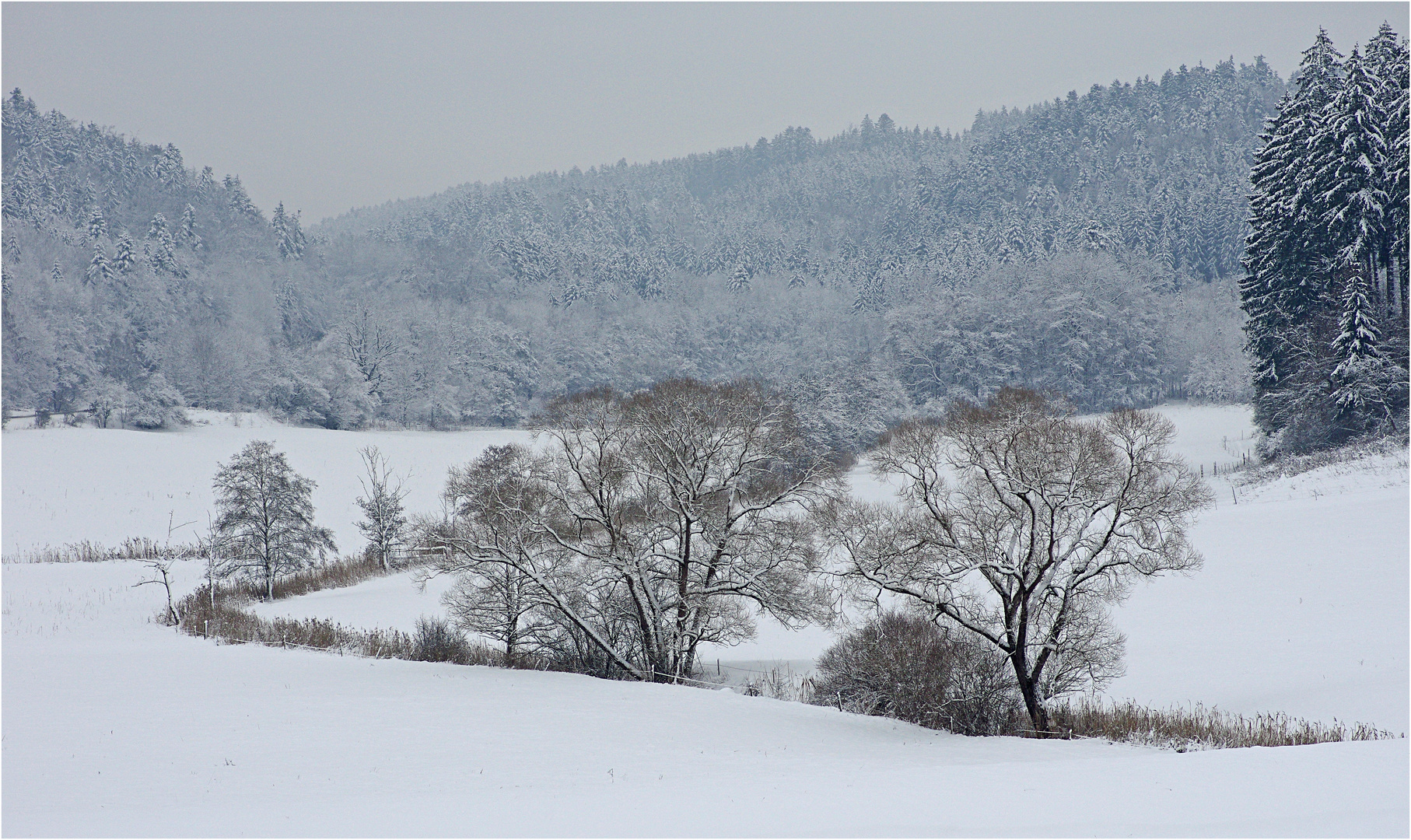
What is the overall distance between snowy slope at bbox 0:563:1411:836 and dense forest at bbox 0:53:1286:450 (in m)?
45.3

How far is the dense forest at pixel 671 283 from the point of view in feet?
274

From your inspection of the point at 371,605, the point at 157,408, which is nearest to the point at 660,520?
the point at 371,605

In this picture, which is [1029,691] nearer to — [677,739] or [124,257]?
[677,739]

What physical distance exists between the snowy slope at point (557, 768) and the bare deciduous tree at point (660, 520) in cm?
252

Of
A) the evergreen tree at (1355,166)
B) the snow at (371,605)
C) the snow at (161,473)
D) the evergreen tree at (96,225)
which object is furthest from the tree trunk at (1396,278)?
the evergreen tree at (96,225)

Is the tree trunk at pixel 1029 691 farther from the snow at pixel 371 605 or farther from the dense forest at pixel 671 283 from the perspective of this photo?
the dense forest at pixel 671 283

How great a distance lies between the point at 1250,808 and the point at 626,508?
14.1 metres

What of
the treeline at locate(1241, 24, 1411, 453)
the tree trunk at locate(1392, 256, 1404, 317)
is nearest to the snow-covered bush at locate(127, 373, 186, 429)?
the treeline at locate(1241, 24, 1411, 453)

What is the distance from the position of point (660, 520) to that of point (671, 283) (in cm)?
12310

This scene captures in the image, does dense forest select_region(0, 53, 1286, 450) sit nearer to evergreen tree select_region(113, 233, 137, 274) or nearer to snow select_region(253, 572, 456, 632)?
evergreen tree select_region(113, 233, 137, 274)

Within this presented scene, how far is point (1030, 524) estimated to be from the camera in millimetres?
16547

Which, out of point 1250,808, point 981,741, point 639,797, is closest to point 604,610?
point 981,741

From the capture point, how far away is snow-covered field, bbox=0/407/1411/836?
26.9 ft

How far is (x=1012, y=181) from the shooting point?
146m
